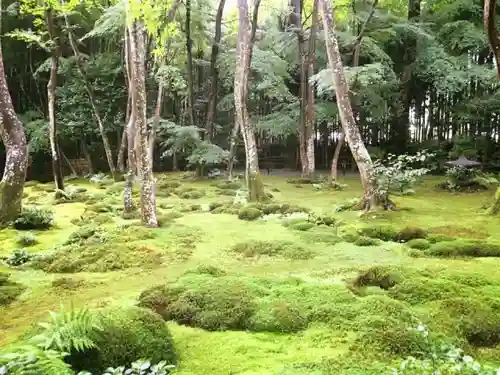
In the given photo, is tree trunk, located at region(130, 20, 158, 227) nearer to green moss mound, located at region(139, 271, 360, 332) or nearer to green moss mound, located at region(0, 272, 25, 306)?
green moss mound, located at region(0, 272, 25, 306)

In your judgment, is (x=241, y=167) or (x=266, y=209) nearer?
(x=266, y=209)

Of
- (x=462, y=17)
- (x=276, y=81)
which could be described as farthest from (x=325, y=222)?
(x=462, y=17)

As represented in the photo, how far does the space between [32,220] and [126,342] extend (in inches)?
300

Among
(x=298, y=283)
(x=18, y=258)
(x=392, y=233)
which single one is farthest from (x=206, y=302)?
(x=392, y=233)

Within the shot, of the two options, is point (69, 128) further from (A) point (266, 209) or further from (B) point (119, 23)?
(A) point (266, 209)

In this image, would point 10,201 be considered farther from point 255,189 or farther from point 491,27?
A: point 491,27

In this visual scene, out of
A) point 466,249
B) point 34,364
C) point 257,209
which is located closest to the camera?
point 34,364

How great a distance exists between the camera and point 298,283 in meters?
6.02

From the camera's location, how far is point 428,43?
18.5 m

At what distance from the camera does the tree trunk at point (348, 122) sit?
36.6 ft

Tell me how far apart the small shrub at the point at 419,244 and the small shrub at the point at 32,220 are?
25.4 ft

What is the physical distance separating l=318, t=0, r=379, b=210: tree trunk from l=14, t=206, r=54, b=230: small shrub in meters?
7.23

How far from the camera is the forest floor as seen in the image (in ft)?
14.0

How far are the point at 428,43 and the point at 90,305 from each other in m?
17.0
